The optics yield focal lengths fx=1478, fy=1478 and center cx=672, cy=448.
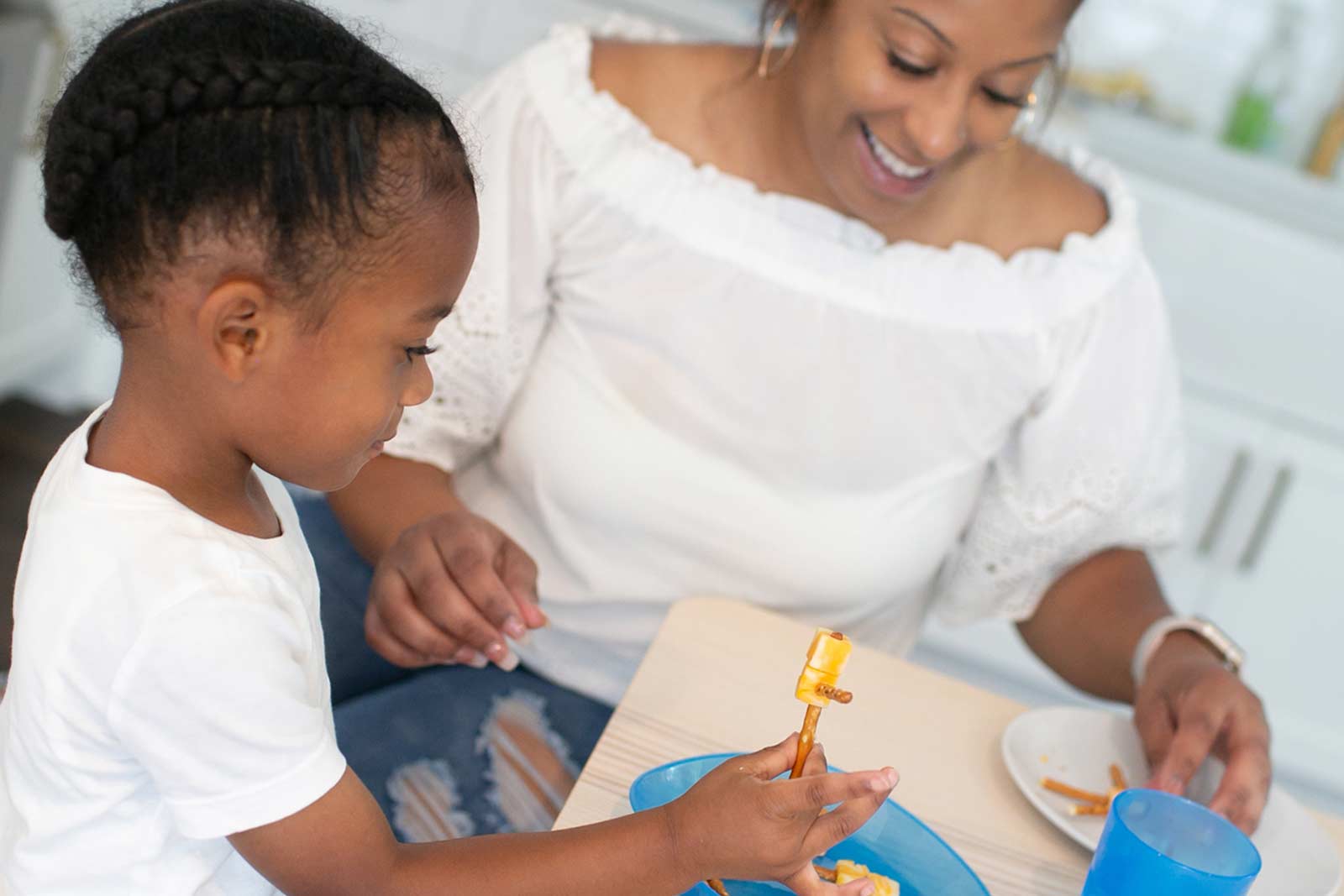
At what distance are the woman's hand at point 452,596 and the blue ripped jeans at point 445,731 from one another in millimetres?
89

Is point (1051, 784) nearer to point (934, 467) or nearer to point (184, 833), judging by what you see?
point (934, 467)

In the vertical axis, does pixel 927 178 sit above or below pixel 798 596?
above

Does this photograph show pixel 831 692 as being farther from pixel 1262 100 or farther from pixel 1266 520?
pixel 1262 100

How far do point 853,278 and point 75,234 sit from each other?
693mm

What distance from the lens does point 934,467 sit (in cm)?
127

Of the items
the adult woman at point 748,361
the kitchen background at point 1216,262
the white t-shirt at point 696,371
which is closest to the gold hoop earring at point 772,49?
the adult woman at point 748,361

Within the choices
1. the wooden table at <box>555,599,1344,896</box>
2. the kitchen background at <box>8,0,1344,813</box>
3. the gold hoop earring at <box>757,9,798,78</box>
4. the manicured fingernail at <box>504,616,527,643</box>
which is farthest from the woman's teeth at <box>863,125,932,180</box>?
the kitchen background at <box>8,0,1344,813</box>

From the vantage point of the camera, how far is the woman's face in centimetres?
105

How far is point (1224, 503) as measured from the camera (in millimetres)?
2438

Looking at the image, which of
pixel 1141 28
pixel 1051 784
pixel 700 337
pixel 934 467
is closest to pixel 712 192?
pixel 700 337

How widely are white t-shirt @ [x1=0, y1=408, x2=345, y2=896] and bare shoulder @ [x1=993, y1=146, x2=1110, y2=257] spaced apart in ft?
2.59

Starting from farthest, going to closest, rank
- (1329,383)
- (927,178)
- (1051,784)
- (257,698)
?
(1329,383) < (927,178) < (1051,784) < (257,698)

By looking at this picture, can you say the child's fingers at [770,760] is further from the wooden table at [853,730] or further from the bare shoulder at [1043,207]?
the bare shoulder at [1043,207]

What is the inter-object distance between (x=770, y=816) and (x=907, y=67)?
61 cm
